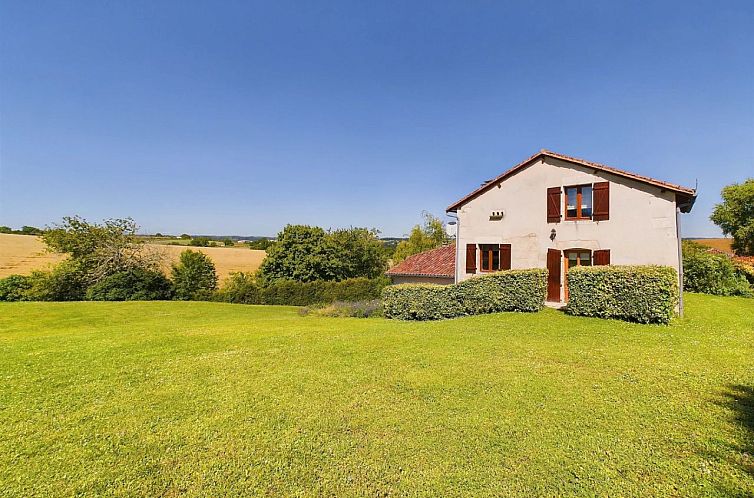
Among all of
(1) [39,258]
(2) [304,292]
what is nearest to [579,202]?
(2) [304,292]

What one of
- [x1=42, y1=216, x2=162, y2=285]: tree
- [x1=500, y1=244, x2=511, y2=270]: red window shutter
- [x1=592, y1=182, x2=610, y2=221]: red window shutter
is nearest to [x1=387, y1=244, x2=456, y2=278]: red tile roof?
[x1=500, y1=244, x2=511, y2=270]: red window shutter

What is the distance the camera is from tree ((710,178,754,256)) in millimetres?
33875

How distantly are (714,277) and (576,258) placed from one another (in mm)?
10195

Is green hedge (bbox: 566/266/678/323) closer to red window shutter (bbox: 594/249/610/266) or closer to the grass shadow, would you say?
red window shutter (bbox: 594/249/610/266)

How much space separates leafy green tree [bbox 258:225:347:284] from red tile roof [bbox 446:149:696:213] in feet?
49.7

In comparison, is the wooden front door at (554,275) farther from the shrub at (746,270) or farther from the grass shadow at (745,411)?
the shrub at (746,270)

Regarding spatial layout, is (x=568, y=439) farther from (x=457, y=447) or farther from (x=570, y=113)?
(x=570, y=113)

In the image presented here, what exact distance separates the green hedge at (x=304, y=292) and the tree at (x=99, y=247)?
7.50m

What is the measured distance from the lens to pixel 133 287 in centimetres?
2627

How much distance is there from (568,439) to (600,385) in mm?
2076

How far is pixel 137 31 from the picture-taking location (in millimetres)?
12055

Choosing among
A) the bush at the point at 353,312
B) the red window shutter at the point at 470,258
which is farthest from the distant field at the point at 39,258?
the red window shutter at the point at 470,258

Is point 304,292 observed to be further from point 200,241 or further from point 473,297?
point 200,241

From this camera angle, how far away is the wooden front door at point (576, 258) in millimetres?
14406
